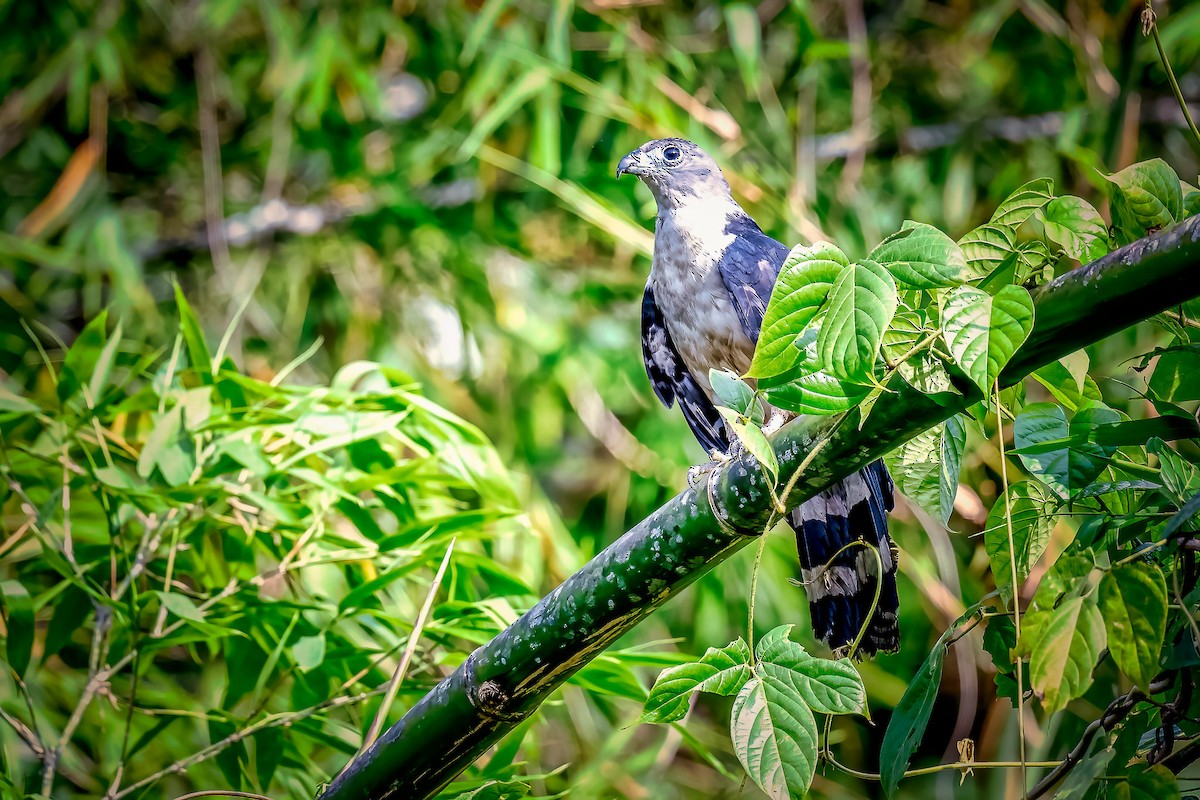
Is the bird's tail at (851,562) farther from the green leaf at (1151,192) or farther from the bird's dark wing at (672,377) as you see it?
the green leaf at (1151,192)

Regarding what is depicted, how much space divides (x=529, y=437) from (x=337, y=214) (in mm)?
1159

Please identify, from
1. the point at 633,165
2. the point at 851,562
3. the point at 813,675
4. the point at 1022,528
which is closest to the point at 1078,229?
the point at 1022,528

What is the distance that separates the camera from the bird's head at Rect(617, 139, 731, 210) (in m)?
2.17

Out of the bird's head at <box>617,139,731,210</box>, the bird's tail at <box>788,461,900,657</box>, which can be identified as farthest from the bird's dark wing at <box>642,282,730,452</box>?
the bird's tail at <box>788,461,900,657</box>

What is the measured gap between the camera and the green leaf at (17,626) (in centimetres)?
146

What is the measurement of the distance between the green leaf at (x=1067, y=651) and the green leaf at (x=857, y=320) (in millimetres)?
237

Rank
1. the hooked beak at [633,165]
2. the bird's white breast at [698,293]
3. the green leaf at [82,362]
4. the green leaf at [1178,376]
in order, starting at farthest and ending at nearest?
the hooked beak at [633,165]
the bird's white breast at [698,293]
the green leaf at [82,362]
the green leaf at [1178,376]

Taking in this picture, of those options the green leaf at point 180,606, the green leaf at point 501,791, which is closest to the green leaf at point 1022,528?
the green leaf at point 501,791

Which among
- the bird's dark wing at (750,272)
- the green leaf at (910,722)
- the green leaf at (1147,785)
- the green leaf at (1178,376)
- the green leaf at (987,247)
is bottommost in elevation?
the green leaf at (1147,785)

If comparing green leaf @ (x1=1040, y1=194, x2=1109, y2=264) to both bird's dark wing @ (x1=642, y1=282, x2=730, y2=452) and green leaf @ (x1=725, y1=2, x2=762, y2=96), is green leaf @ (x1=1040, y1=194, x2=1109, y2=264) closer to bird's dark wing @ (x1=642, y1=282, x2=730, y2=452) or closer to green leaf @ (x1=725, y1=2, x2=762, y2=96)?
bird's dark wing @ (x1=642, y1=282, x2=730, y2=452)

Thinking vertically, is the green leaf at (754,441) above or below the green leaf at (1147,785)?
above

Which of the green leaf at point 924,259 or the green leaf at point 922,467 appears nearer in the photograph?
the green leaf at point 924,259

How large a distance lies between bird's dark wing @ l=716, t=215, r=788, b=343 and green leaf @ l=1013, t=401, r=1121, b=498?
86 cm

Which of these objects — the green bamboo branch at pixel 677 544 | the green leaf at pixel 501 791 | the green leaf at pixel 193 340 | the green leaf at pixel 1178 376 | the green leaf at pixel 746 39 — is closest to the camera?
the green bamboo branch at pixel 677 544
